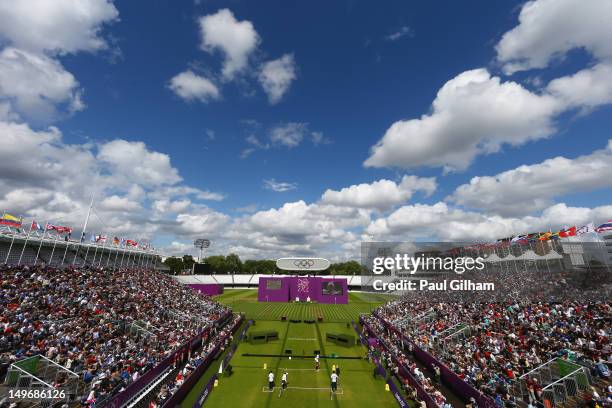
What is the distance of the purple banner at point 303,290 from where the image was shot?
67.6 m

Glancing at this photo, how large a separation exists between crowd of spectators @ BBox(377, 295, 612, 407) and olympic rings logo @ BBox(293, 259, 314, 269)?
3906 cm

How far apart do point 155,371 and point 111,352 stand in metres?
3.59

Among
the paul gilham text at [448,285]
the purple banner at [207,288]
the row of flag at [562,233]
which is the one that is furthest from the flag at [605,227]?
the purple banner at [207,288]

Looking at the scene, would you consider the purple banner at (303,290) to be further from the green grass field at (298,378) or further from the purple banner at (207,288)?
the green grass field at (298,378)

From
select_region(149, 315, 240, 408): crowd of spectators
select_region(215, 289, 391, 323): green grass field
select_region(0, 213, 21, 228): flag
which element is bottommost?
select_region(149, 315, 240, 408): crowd of spectators

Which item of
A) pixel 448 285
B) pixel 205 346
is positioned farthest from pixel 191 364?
pixel 448 285

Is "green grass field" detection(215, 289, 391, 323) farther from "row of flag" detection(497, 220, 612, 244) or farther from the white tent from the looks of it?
"row of flag" detection(497, 220, 612, 244)

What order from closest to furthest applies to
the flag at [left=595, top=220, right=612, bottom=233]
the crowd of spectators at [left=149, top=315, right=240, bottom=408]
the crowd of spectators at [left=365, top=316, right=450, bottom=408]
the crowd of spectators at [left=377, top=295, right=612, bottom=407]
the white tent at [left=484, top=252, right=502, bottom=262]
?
the crowd of spectators at [left=149, top=315, right=240, bottom=408] < the crowd of spectators at [left=377, top=295, right=612, bottom=407] < the crowd of spectators at [left=365, top=316, right=450, bottom=408] < the flag at [left=595, top=220, right=612, bottom=233] < the white tent at [left=484, top=252, right=502, bottom=262]

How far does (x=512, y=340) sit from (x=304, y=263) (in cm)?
5143

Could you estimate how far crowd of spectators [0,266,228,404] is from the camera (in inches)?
756

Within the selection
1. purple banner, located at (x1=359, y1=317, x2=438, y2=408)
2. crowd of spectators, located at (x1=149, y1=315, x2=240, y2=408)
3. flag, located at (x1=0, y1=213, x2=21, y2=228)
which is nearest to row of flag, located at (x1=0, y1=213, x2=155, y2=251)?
flag, located at (x1=0, y1=213, x2=21, y2=228)

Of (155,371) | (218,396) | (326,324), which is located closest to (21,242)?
(155,371)

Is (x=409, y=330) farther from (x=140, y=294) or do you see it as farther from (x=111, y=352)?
(x=140, y=294)

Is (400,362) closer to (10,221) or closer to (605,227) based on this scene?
(605,227)
